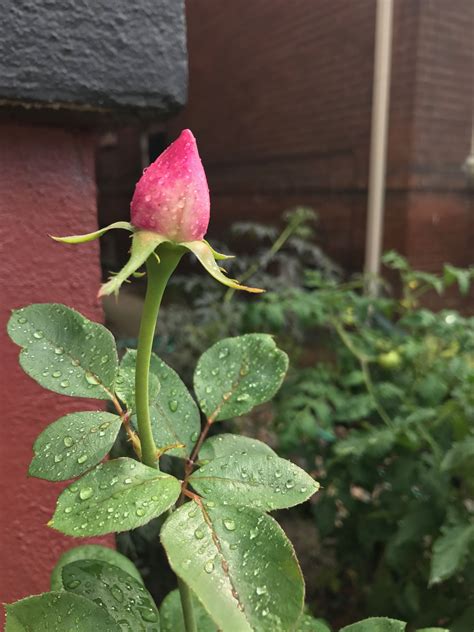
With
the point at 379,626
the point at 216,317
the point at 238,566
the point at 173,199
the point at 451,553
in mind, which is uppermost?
the point at 173,199

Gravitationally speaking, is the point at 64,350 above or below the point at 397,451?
above

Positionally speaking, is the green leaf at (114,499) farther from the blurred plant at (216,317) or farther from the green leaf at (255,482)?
the blurred plant at (216,317)

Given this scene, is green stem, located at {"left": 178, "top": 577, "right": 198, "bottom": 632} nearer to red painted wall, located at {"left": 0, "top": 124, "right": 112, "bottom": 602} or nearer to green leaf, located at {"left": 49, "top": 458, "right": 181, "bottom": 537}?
green leaf, located at {"left": 49, "top": 458, "right": 181, "bottom": 537}

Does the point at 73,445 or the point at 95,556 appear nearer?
the point at 73,445

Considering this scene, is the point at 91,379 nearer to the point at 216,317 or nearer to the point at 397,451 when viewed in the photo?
the point at 397,451

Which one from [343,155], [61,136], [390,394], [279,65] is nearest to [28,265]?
[61,136]

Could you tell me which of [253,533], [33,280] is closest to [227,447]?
[253,533]

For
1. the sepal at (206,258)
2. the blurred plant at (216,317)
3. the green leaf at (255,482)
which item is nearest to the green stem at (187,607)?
the green leaf at (255,482)
